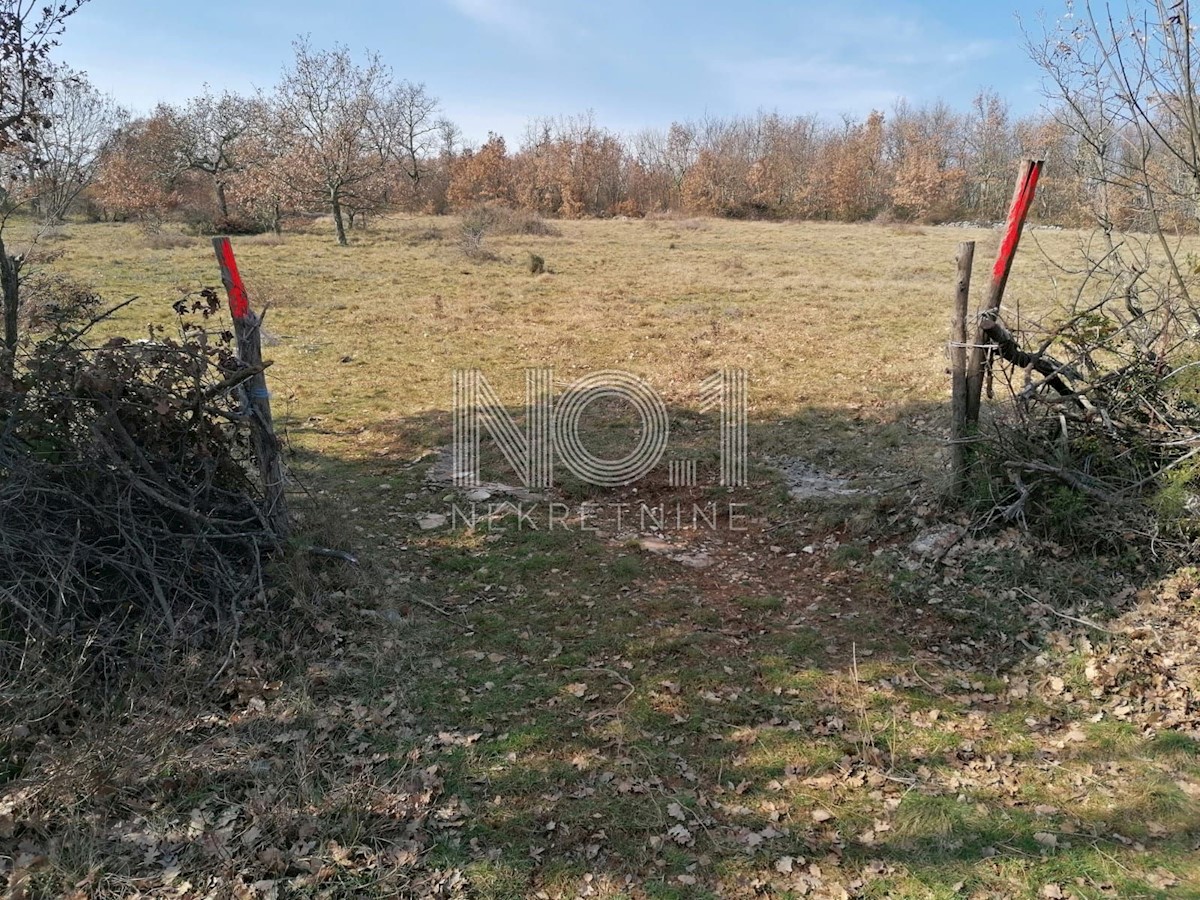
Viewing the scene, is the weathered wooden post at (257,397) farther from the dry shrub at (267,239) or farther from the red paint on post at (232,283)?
the dry shrub at (267,239)

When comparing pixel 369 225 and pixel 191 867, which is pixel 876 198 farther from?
pixel 191 867

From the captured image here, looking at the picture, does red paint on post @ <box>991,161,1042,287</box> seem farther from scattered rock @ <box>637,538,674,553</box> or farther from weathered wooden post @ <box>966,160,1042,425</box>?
scattered rock @ <box>637,538,674,553</box>

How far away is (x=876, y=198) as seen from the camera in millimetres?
45594

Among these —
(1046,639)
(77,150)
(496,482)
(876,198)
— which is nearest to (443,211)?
(876,198)

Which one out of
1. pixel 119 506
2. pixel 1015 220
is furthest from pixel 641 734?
pixel 1015 220

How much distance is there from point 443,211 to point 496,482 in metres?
39.2

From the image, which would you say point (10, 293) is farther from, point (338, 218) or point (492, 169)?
point (492, 169)

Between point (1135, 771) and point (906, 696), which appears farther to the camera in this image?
point (906, 696)

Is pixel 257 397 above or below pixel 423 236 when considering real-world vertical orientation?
below

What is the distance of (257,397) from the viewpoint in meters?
4.24

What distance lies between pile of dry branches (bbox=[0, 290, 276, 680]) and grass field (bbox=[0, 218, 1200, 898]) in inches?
17.2

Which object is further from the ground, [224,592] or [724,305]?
[724,305]

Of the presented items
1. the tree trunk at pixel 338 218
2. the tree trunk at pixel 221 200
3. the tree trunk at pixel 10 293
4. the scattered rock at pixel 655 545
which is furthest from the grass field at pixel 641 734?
the tree trunk at pixel 221 200

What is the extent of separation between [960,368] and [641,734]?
10.6ft
